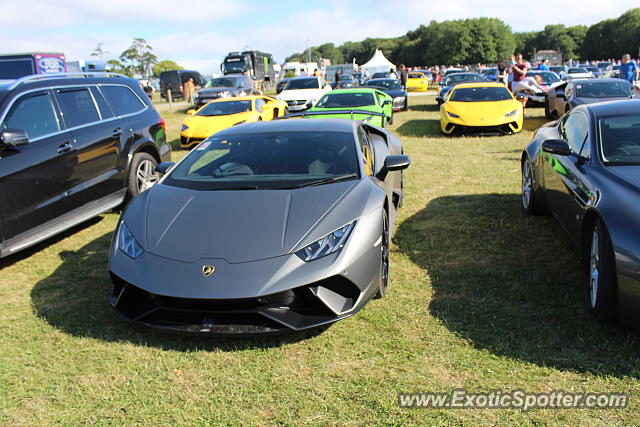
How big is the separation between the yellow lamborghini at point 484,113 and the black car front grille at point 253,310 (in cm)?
986

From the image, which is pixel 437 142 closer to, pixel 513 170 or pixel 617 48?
pixel 513 170

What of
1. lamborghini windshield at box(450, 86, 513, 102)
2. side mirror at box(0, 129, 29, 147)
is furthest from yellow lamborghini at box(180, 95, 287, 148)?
side mirror at box(0, 129, 29, 147)

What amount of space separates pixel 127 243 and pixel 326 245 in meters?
1.37

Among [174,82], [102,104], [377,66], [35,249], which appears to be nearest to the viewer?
[35,249]

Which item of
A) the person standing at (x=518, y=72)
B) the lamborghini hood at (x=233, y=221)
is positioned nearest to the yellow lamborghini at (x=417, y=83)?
the person standing at (x=518, y=72)

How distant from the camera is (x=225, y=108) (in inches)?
503

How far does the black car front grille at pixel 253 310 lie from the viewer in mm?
3004

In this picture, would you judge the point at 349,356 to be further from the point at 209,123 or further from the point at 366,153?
the point at 209,123

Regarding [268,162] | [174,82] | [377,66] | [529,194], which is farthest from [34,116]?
[377,66]

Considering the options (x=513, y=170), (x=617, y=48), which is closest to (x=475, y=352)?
(x=513, y=170)

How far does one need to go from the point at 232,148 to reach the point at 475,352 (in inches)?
101

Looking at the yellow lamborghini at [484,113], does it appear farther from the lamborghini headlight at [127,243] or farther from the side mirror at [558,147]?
the lamborghini headlight at [127,243]

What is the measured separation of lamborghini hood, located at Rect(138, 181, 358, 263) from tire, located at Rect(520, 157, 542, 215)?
8.88 feet

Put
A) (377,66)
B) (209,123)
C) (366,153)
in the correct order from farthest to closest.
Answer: (377,66), (209,123), (366,153)
